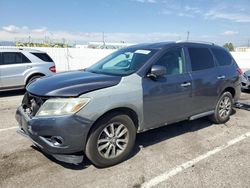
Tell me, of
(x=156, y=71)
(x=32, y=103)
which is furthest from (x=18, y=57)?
(x=156, y=71)

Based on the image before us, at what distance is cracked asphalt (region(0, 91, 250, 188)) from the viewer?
3361mm

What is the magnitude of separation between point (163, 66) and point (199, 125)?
2.19 metres

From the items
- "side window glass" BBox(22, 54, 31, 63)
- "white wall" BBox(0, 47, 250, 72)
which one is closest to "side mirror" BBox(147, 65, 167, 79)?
"side window glass" BBox(22, 54, 31, 63)

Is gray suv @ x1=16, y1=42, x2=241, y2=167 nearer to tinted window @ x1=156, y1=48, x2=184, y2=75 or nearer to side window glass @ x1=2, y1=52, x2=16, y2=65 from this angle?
tinted window @ x1=156, y1=48, x2=184, y2=75

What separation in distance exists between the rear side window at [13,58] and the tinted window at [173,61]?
20.7 feet

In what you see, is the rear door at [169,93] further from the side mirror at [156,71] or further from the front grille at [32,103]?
the front grille at [32,103]

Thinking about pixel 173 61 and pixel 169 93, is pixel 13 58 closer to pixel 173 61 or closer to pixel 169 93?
pixel 173 61

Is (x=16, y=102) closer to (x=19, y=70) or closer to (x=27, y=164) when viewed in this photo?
(x=19, y=70)

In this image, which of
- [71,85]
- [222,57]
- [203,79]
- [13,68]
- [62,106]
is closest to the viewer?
[62,106]

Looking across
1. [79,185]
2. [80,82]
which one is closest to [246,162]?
[79,185]

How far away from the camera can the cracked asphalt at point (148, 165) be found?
3.36 meters

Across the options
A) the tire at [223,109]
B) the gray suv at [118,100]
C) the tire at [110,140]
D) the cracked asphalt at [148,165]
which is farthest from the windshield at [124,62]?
the tire at [223,109]

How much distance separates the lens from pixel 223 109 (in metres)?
5.88

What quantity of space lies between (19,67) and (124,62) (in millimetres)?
5700
